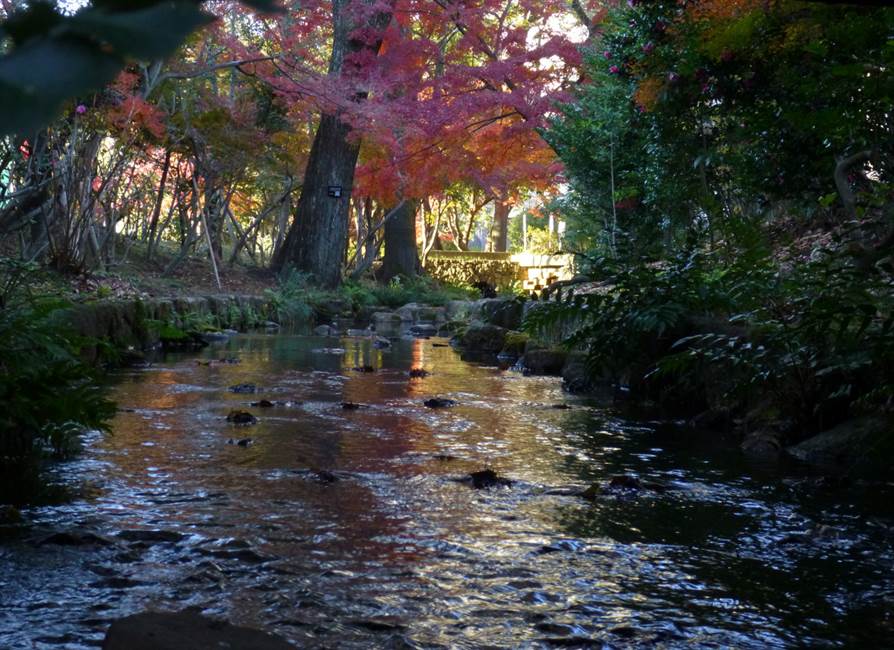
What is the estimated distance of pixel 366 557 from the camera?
100 inches

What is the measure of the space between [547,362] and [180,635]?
633cm

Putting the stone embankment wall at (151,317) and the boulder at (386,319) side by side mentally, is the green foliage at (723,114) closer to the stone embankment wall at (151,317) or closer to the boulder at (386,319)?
the boulder at (386,319)

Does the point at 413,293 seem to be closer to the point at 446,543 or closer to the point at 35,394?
the point at 35,394

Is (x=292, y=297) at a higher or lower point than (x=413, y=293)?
lower

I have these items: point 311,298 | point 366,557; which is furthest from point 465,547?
point 311,298

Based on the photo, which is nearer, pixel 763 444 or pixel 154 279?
pixel 763 444

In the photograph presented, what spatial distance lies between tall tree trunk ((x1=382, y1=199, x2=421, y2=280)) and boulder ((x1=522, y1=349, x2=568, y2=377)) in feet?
40.9

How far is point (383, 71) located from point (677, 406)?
1020cm

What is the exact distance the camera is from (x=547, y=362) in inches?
313

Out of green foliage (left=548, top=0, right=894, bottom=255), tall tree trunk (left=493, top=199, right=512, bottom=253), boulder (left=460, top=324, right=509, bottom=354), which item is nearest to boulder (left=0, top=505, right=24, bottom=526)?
green foliage (left=548, top=0, right=894, bottom=255)

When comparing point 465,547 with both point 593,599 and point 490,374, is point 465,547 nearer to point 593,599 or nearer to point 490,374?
point 593,599

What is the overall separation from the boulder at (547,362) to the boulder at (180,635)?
6049mm

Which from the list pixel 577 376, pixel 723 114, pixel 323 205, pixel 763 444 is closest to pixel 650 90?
pixel 723 114

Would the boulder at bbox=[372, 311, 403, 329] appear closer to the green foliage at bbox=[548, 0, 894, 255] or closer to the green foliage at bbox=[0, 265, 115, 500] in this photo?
the green foliage at bbox=[548, 0, 894, 255]
